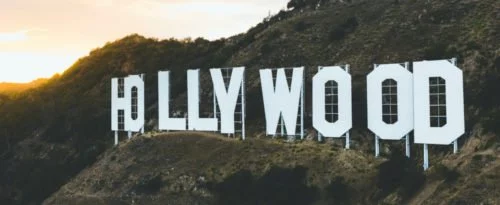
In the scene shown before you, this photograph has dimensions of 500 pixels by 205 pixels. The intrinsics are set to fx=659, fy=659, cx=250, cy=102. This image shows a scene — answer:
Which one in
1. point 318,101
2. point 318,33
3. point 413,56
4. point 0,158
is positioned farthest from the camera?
point 0,158

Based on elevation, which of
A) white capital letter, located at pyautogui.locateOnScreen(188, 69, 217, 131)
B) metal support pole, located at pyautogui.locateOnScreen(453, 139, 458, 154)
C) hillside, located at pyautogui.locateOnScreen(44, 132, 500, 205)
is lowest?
hillside, located at pyautogui.locateOnScreen(44, 132, 500, 205)

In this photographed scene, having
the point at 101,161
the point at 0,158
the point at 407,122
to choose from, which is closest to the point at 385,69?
the point at 407,122

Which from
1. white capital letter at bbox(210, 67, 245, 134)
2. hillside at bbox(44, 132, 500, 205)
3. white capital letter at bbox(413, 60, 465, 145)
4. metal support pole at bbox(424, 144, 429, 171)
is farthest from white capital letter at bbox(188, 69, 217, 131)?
metal support pole at bbox(424, 144, 429, 171)

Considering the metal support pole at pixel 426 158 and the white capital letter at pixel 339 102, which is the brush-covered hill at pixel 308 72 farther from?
the white capital letter at pixel 339 102

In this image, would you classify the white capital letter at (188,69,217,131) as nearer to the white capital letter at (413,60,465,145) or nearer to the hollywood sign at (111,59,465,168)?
the hollywood sign at (111,59,465,168)

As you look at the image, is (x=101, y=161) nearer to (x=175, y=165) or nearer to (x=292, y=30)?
(x=175, y=165)

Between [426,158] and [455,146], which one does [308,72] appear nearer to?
[426,158]

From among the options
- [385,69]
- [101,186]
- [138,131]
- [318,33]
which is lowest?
[101,186]
